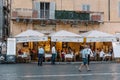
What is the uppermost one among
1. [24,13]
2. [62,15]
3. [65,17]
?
[24,13]

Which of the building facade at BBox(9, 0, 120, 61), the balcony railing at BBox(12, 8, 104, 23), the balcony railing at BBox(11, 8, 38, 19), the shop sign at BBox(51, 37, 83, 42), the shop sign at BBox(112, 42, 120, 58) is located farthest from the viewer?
the building facade at BBox(9, 0, 120, 61)

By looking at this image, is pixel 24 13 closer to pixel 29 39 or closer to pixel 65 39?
pixel 29 39

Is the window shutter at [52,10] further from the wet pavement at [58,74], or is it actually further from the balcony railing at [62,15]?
the wet pavement at [58,74]

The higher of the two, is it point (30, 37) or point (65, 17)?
point (65, 17)

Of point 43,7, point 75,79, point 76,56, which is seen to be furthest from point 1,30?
point 75,79

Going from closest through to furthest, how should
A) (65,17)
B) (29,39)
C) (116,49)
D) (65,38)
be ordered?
(29,39)
(65,38)
(116,49)
(65,17)

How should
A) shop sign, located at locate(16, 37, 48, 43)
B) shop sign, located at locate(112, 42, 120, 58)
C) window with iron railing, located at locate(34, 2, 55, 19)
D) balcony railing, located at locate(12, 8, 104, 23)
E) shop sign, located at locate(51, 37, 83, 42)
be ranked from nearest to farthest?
1. shop sign, located at locate(16, 37, 48, 43)
2. shop sign, located at locate(51, 37, 83, 42)
3. shop sign, located at locate(112, 42, 120, 58)
4. balcony railing, located at locate(12, 8, 104, 23)
5. window with iron railing, located at locate(34, 2, 55, 19)

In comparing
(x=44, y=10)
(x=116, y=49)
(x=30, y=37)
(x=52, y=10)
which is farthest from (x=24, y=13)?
(x=116, y=49)

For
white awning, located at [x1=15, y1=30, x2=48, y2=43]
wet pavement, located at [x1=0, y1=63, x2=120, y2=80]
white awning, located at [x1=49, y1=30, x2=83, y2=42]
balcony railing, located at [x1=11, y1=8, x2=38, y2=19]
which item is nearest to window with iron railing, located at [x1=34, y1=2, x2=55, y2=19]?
balcony railing, located at [x1=11, y1=8, x2=38, y2=19]

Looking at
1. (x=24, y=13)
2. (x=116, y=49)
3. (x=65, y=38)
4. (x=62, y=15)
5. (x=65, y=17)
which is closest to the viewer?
(x=65, y=38)

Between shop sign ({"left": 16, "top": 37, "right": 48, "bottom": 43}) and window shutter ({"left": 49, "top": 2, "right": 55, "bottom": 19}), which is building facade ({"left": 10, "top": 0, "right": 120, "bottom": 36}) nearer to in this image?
window shutter ({"left": 49, "top": 2, "right": 55, "bottom": 19})

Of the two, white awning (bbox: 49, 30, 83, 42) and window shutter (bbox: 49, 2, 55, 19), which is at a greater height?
window shutter (bbox: 49, 2, 55, 19)

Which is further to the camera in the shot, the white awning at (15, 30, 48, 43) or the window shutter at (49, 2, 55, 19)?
the window shutter at (49, 2, 55, 19)

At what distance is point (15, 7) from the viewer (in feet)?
143
